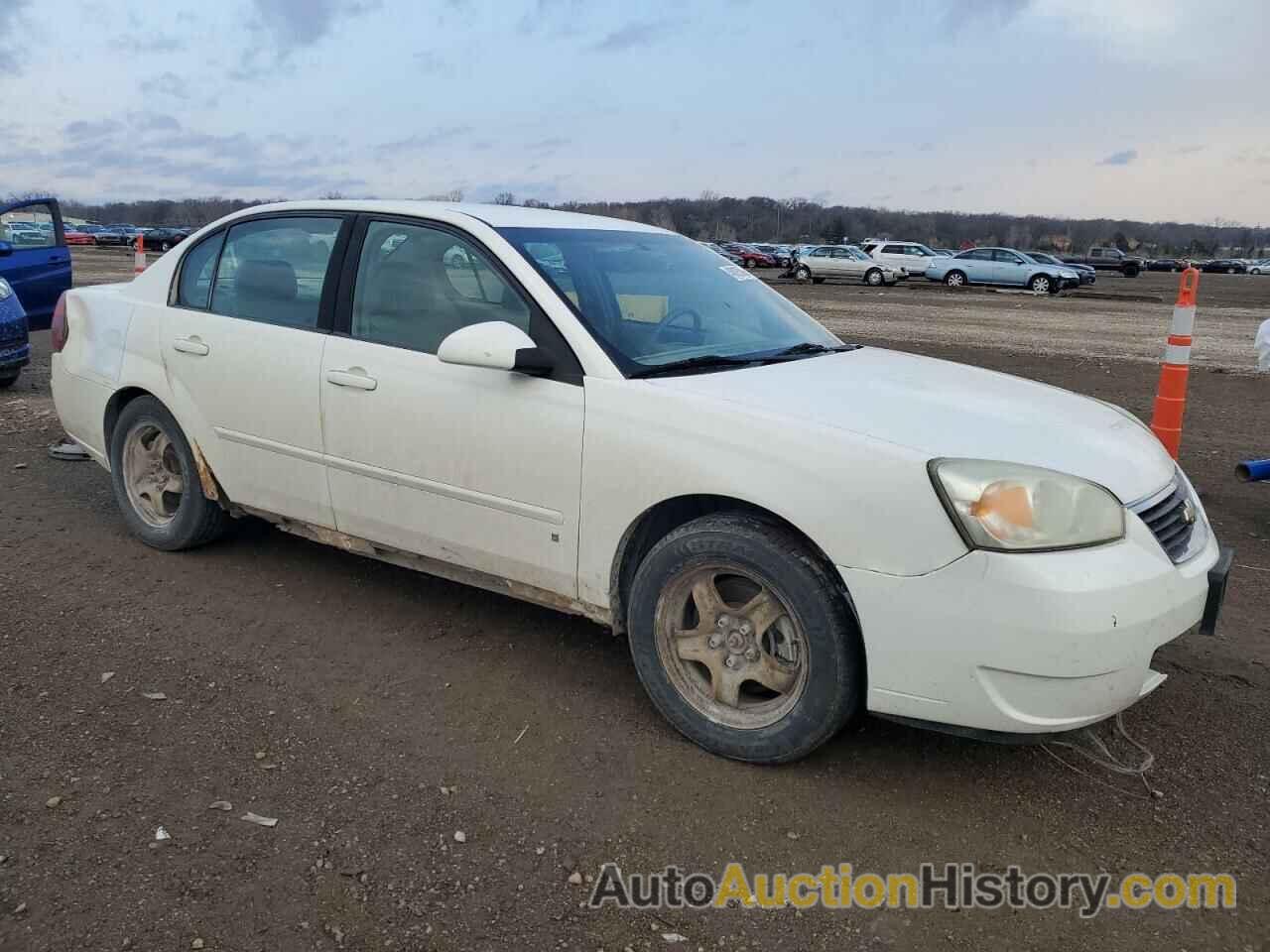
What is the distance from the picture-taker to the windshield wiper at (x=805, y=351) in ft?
12.6

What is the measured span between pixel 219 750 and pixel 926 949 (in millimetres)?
2120

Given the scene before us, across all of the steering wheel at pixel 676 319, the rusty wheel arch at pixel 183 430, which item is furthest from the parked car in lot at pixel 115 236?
the steering wheel at pixel 676 319

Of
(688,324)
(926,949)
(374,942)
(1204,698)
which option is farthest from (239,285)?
(1204,698)

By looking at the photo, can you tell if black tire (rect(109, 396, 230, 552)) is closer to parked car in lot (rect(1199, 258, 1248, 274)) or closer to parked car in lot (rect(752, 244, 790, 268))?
parked car in lot (rect(752, 244, 790, 268))

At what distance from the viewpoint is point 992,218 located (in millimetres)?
148750

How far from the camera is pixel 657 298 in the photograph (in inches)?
156

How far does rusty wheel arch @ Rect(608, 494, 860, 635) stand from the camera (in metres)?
3.21

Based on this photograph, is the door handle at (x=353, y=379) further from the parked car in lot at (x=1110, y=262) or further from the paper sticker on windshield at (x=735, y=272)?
the parked car in lot at (x=1110, y=262)

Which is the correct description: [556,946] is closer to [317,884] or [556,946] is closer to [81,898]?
[317,884]

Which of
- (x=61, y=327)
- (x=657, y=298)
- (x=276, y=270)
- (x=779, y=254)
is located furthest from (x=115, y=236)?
(x=657, y=298)

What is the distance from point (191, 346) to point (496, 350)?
189cm

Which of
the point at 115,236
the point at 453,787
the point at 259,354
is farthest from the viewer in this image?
the point at 115,236

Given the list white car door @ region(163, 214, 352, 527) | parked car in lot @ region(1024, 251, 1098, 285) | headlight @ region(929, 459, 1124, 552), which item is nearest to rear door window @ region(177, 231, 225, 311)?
white car door @ region(163, 214, 352, 527)

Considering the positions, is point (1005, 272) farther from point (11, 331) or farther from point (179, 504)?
point (179, 504)
